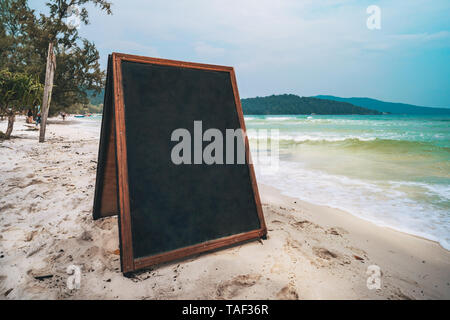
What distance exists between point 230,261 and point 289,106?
3896 inches

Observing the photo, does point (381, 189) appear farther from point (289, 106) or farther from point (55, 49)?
point (289, 106)

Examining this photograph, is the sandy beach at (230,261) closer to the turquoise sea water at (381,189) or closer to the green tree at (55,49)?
the turquoise sea water at (381,189)

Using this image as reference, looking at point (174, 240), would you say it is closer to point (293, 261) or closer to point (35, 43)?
point (293, 261)

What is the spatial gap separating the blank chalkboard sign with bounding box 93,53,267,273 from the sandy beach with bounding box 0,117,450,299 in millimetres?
172

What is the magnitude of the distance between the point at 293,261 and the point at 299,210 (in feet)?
5.24

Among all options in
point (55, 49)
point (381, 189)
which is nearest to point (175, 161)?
point (381, 189)

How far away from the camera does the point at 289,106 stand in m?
94.6

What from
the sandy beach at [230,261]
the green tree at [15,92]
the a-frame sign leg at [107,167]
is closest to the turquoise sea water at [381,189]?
the sandy beach at [230,261]

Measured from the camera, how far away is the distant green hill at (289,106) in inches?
3666

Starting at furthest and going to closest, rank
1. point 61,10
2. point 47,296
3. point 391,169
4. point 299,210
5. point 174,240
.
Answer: point 61,10
point 391,169
point 299,210
point 174,240
point 47,296

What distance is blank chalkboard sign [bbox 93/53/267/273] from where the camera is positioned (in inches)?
70.1

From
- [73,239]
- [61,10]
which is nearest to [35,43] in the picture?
[61,10]

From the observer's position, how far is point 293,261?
78.1 inches
